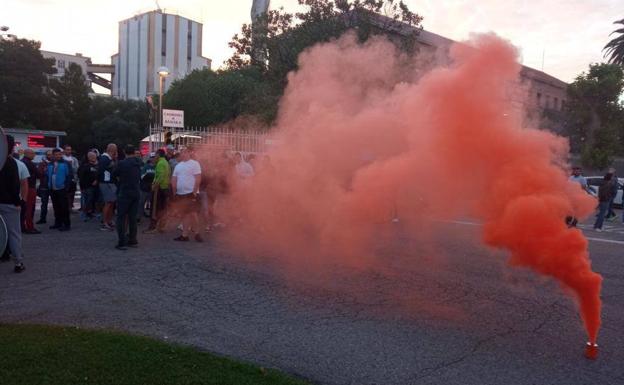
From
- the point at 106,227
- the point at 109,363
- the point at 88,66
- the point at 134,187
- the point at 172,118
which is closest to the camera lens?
the point at 109,363

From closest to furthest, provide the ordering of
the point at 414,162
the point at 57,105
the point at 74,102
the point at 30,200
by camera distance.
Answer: the point at 414,162
the point at 30,200
the point at 57,105
the point at 74,102

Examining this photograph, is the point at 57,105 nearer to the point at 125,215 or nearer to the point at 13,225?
the point at 125,215

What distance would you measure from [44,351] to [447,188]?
431cm

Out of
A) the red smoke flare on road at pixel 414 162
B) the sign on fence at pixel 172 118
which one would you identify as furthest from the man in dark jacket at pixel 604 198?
the sign on fence at pixel 172 118

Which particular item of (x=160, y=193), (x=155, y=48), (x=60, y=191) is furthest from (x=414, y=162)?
(x=155, y=48)

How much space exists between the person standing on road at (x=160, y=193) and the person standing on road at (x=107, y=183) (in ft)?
2.85

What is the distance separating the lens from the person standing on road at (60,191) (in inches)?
440

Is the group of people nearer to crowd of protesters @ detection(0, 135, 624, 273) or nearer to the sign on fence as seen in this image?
crowd of protesters @ detection(0, 135, 624, 273)

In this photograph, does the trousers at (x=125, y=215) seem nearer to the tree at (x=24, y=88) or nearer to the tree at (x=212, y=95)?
the tree at (x=212, y=95)

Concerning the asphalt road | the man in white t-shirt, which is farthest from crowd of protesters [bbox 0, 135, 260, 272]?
the asphalt road

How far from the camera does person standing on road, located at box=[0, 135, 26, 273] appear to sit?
22.7ft

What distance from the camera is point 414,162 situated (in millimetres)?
6121

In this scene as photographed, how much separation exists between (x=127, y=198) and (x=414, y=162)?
5381 mm

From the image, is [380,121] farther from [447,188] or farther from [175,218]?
[175,218]
